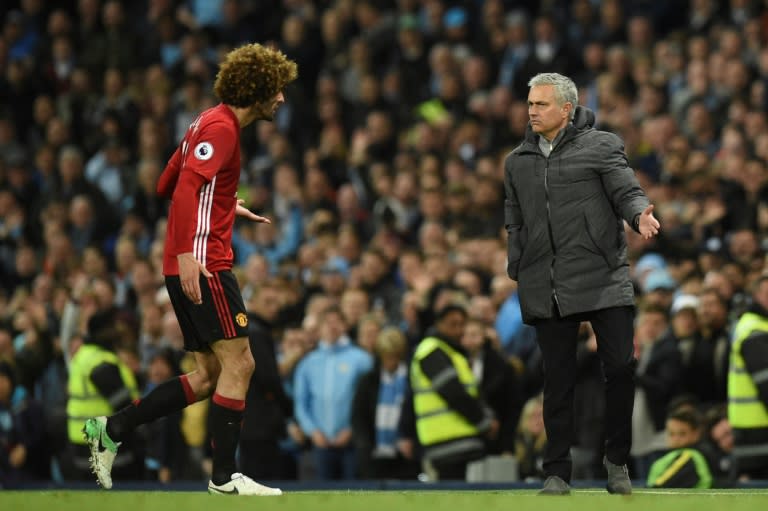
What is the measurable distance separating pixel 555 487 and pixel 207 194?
7.18ft

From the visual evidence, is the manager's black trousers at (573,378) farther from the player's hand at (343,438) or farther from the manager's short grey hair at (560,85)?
the player's hand at (343,438)

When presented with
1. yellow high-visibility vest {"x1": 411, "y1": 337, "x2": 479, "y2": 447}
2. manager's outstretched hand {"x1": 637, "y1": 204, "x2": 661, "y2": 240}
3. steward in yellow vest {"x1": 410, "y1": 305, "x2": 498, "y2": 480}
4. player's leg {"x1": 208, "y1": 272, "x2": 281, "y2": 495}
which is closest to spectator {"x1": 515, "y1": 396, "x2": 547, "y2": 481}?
steward in yellow vest {"x1": 410, "y1": 305, "x2": 498, "y2": 480}

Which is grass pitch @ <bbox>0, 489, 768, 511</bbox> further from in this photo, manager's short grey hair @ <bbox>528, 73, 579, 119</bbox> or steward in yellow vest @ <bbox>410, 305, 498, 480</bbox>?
steward in yellow vest @ <bbox>410, 305, 498, 480</bbox>

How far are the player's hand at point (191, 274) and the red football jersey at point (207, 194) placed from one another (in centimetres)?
5

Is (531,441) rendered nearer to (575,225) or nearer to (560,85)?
(575,225)

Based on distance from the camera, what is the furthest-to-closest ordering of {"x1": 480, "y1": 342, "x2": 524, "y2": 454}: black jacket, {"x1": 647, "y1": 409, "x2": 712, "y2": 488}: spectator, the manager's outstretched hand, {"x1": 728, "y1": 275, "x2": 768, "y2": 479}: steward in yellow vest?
1. {"x1": 480, "y1": 342, "x2": 524, "y2": 454}: black jacket
2. {"x1": 728, "y1": 275, "x2": 768, "y2": 479}: steward in yellow vest
3. {"x1": 647, "y1": 409, "x2": 712, "y2": 488}: spectator
4. the manager's outstretched hand

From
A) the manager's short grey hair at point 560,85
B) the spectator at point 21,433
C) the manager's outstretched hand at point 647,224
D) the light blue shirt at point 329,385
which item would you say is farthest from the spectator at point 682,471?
the spectator at point 21,433

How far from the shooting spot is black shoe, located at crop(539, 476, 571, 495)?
771cm

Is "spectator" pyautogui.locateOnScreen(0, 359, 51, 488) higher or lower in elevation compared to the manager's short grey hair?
lower

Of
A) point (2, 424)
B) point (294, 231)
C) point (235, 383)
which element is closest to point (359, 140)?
point (294, 231)

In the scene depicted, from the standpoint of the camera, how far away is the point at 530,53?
58.3ft

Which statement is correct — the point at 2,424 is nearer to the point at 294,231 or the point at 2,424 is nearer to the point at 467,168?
the point at 294,231

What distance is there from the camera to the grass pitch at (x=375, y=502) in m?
6.84

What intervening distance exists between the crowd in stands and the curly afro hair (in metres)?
4.03
